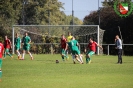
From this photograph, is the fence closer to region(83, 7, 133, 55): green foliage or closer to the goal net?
the goal net

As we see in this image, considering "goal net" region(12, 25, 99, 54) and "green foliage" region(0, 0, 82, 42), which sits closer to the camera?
"goal net" region(12, 25, 99, 54)

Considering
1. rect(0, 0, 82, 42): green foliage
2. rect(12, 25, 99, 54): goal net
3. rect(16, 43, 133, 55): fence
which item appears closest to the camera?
rect(12, 25, 99, 54): goal net

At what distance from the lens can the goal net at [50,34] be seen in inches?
1841

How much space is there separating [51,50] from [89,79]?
30.0m

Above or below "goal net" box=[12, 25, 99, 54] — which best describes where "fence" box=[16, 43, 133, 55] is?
below

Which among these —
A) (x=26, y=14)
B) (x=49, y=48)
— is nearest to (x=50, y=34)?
(x=49, y=48)

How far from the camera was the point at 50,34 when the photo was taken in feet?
159

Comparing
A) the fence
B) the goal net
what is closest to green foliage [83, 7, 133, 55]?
the fence

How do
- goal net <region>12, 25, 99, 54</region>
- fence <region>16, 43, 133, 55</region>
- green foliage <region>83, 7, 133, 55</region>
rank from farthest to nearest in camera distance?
green foliage <region>83, 7, 133, 55</region> → fence <region>16, 43, 133, 55</region> → goal net <region>12, 25, 99, 54</region>

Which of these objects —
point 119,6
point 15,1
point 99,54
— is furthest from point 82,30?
point 15,1

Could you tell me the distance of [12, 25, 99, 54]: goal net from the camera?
153 ft

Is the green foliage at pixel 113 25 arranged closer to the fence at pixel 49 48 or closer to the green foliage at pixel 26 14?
the fence at pixel 49 48

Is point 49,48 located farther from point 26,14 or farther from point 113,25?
point 113,25

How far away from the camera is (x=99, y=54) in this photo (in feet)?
151
